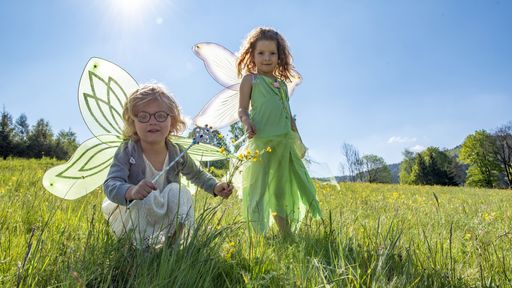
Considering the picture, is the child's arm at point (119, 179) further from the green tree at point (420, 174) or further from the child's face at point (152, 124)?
the green tree at point (420, 174)

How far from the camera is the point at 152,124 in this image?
2578 mm

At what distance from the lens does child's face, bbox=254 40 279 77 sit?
151 inches

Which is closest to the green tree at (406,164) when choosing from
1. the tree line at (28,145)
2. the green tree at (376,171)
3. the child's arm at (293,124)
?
the green tree at (376,171)

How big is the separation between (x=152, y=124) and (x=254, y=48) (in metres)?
1.74

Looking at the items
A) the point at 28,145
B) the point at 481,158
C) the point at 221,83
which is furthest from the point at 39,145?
the point at 481,158

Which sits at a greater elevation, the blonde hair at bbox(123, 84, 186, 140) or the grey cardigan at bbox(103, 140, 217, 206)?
the blonde hair at bbox(123, 84, 186, 140)

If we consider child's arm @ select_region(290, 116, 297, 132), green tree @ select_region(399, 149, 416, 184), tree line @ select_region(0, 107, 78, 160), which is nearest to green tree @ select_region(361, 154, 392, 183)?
green tree @ select_region(399, 149, 416, 184)

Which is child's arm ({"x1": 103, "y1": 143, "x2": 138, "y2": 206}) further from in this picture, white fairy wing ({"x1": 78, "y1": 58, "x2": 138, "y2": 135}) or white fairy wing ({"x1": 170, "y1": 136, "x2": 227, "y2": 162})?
white fairy wing ({"x1": 170, "y1": 136, "x2": 227, "y2": 162})

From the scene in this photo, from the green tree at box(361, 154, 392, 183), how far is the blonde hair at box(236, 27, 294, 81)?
325 ft

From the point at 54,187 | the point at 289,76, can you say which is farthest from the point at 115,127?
the point at 289,76

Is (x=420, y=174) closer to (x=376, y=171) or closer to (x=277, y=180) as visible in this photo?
(x=376, y=171)

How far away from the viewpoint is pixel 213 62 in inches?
163

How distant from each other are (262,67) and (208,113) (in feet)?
2.39

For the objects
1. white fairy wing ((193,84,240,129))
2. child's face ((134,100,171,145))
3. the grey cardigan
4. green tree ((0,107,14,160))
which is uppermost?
green tree ((0,107,14,160))
